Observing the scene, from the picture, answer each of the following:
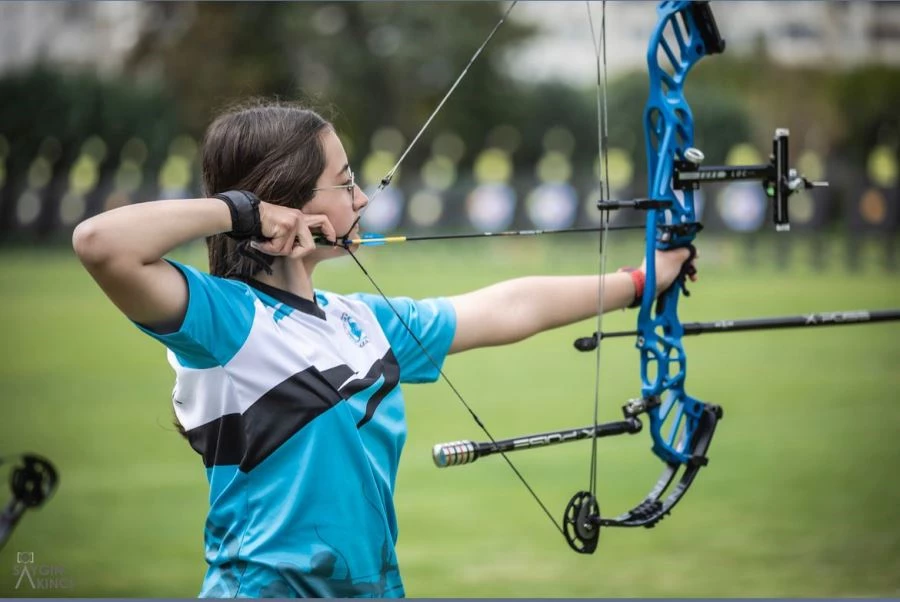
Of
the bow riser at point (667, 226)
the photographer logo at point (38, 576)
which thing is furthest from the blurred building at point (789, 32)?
the bow riser at point (667, 226)

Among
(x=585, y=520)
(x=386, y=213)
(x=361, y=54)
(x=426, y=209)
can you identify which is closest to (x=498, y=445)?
(x=585, y=520)

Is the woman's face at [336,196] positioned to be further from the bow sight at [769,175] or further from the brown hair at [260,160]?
the bow sight at [769,175]

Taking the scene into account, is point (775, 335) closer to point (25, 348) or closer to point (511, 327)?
point (25, 348)

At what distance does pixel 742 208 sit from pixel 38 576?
13318 millimetres

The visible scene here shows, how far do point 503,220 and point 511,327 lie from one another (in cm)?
1522

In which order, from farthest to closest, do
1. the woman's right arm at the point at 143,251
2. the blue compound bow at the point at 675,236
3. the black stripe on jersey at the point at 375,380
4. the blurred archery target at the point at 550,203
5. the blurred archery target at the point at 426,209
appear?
1. the blurred archery target at the point at 426,209
2. the blurred archery target at the point at 550,203
3. the blue compound bow at the point at 675,236
4. the black stripe on jersey at the point at 375,380
5. the woman's right arm at the point at 143,251

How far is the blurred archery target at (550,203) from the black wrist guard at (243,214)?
15086 mm

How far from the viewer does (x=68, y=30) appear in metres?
21.1

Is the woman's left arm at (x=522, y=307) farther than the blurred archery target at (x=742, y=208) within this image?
No

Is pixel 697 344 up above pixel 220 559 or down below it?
below

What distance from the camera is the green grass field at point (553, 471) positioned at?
4.01 m

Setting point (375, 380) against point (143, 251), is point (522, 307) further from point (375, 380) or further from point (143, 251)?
point (143, 251)

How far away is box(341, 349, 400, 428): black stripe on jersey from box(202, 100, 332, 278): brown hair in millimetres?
246

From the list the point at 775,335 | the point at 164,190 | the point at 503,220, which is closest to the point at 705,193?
the point at 503,220
